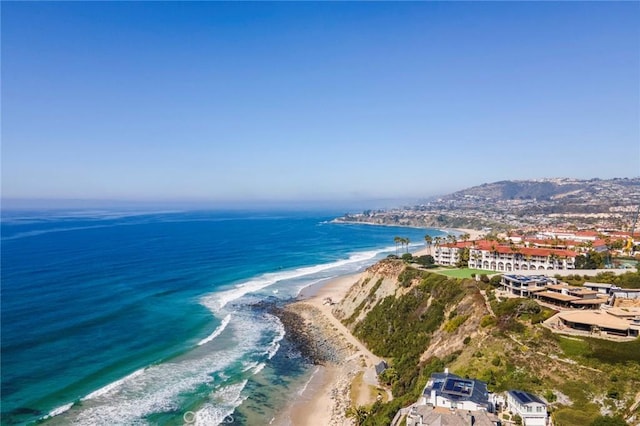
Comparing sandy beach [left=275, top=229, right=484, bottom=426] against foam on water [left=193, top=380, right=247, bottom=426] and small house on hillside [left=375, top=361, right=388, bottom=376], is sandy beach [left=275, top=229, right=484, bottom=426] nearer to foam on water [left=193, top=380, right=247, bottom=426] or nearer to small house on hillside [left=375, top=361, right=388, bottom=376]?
small house on hillside [left=375, top=361, right=388, bottom=376]

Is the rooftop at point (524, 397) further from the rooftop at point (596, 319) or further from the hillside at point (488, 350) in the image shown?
the rooftop at point (596, 319)

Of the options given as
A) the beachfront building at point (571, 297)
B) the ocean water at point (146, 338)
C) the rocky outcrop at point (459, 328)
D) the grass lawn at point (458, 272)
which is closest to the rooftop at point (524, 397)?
the rocky outcrop at point (459, 328)

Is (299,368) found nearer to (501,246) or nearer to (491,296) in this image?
(491,296)

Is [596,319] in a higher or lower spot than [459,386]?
higher

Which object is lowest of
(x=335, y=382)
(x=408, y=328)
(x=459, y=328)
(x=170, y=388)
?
(x=335, y=382)

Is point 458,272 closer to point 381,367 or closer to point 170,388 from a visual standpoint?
point 381,367

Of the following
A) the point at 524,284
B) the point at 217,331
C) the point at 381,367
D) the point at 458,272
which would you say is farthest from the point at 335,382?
the point at 458,272

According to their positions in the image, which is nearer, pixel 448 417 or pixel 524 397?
pixel 448 417
